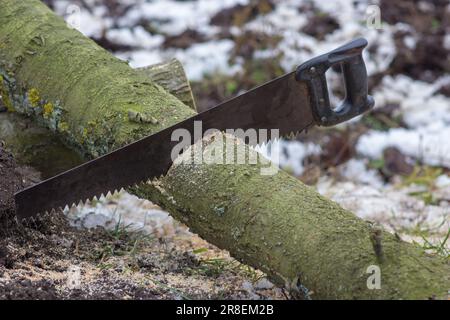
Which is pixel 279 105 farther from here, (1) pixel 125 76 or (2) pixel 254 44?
(2) pixel 254 44

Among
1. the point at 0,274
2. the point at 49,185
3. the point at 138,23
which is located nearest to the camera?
the point at 0,274

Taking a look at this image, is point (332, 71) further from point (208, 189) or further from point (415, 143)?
point (208, 189)

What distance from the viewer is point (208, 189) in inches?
138

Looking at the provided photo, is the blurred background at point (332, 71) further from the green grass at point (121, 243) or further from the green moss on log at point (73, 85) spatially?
the green moss on log at point (73, 85)

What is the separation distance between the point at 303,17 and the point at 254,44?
916mm

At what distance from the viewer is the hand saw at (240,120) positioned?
11.6 feet

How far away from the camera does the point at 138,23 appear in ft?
28.4

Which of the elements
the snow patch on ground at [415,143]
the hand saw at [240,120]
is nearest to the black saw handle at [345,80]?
the hand saw at [240,120]

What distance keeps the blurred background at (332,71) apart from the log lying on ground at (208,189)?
215 centimetres

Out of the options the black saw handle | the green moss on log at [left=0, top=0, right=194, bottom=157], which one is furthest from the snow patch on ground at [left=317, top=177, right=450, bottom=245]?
the green moss on log at [left=0, top=0, right=194, bottom=157]

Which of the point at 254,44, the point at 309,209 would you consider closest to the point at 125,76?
the point at 309,209

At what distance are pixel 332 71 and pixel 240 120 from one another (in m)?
4.32

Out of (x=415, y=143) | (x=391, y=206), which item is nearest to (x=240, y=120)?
(x=391, y=206)

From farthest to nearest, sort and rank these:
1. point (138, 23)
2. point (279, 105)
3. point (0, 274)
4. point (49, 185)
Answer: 1. point (138, 23)
2. point (279, 105)
3. point (49, 185)
4. point (0, 274)
